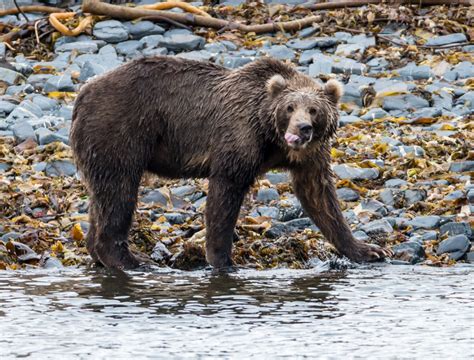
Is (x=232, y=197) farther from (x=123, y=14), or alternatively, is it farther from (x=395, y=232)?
Result: (x=123, y=14)

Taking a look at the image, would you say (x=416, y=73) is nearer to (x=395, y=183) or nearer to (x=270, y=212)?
(x=395, y=183)

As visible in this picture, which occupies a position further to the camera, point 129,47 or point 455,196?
point 129,47

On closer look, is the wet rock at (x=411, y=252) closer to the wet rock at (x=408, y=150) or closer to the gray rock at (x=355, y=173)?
the gray rock at (x=355, y=173)

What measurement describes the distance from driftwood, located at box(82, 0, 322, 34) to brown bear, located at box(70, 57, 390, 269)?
676cm

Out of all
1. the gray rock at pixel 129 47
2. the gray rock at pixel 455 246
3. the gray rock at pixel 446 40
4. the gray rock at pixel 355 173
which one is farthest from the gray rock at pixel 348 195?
the gray rock at pixel 129 47

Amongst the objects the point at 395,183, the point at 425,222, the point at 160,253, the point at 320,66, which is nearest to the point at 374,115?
the point at 320,66

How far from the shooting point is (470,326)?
8109 millimetres

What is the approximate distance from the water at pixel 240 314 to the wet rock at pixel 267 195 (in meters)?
1.70

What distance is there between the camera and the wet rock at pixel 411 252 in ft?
33.8

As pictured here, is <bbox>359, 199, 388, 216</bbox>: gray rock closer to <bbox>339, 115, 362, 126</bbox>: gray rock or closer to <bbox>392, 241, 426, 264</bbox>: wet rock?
<bbox>392, 241, 426, 264</bbox>: wet rock

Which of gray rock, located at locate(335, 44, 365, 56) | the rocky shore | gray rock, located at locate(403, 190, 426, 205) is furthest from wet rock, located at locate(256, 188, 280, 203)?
gray rock, located at locate(335, 44, 365, 56)

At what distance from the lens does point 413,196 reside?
11.5 meters

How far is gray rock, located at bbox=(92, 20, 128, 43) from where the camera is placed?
1689 centimetres

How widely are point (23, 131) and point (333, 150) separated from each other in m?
3.50
